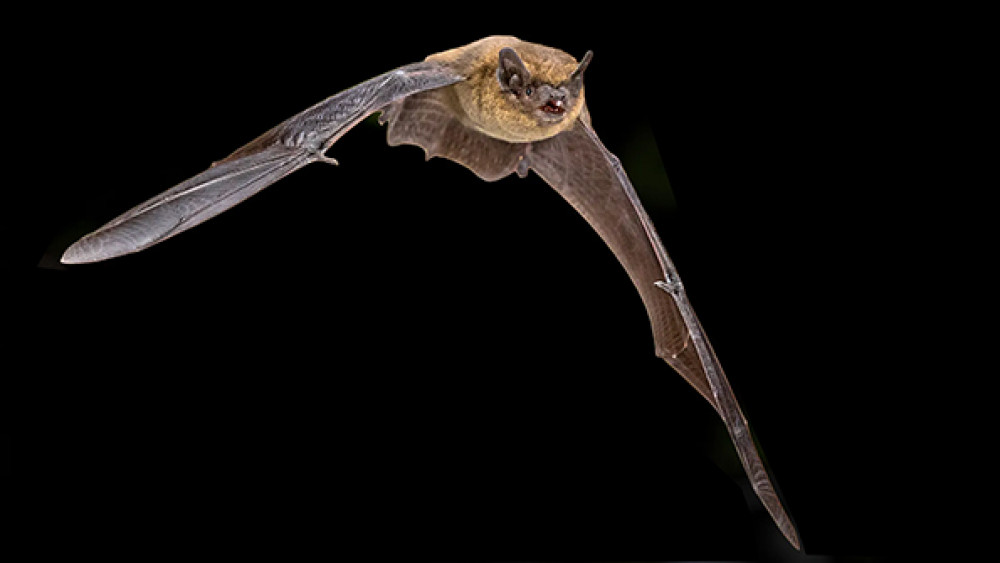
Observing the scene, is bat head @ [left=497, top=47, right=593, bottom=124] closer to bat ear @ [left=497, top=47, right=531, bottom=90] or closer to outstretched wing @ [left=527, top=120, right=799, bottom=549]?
bat ear @ [left=497, top=47, right=531, bottom=90]

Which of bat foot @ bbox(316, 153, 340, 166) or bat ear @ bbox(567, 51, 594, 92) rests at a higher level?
bat foot @ bbox(316, 153, 340, 166)

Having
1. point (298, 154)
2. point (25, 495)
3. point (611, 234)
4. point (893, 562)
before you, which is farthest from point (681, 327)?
point (25, 495)

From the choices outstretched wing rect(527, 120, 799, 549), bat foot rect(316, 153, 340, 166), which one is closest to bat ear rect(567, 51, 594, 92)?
outstretched wing rect(527, 120, 799, 549)

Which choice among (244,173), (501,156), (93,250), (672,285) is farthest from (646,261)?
(93,250)

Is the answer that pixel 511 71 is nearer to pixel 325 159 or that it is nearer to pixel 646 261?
pixel 325 159

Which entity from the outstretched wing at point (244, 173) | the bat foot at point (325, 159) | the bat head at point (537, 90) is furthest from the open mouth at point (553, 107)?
the bat foot at point (325, 159)

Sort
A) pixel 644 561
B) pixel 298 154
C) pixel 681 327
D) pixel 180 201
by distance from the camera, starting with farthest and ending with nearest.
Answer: pixel 681 327, pixel 644 561, pixel 298 154, pixel 180 201

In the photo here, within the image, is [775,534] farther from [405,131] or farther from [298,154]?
[298,154]
